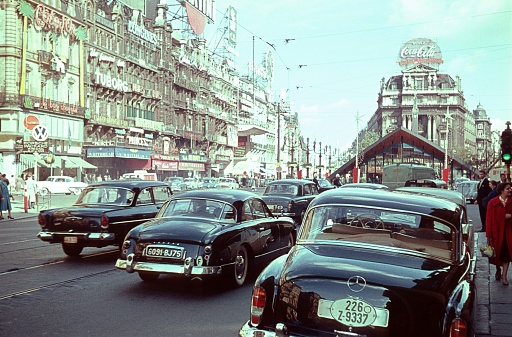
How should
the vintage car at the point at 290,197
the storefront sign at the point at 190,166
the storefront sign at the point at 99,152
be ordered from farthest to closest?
the storefront sign at the point at 190,166
the storefront sign at the point at 99,152
the vintage car at the point at 290,197

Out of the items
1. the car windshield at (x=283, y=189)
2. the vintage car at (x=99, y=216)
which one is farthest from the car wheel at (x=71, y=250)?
the car windshield at (x=283, y=189)

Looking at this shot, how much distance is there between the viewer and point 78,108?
55.2 m

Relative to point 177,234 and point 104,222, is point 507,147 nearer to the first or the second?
point 104,222

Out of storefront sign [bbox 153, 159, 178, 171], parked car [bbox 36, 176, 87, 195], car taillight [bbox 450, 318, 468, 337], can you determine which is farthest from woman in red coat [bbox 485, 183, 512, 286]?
storefront sign [bbox 153, 159, 178, 171]

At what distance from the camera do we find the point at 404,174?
38906 millimetres

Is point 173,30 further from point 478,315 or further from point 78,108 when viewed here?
point 478,315

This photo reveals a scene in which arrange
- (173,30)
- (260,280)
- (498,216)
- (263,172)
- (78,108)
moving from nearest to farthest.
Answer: (260,280) → (498,216) → (78,108) → (173,30) → (263,172)

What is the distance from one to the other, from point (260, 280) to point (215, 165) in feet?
285

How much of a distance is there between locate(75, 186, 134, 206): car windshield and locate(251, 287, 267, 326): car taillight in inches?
311

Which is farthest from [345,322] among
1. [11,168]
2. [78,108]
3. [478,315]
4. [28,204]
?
[78,108]

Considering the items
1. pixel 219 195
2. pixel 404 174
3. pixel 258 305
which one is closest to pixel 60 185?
pixel 404 174

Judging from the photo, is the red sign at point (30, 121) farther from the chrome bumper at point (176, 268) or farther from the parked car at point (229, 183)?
the chrome bumper at point (176, 268)

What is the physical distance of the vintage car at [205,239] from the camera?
331 inches

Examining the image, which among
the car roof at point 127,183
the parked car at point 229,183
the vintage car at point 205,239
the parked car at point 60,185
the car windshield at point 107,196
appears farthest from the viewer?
the parked car at point 229,183
